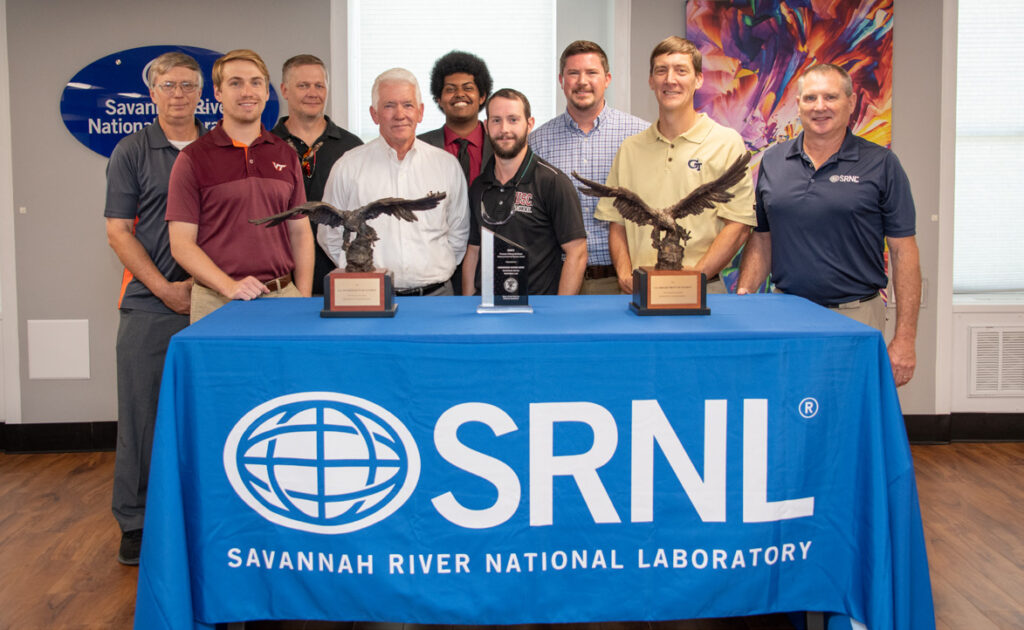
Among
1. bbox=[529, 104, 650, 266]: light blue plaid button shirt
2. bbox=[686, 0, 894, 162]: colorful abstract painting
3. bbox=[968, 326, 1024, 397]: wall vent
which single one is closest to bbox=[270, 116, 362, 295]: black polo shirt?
bbox=[529, 104, 650, 266]: light blue plaid button shirt

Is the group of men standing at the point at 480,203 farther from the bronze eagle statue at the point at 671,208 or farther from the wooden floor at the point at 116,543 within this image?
the bronze eagle statue at the point at 671,208

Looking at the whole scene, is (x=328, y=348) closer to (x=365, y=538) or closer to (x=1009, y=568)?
(x=365, y=538)

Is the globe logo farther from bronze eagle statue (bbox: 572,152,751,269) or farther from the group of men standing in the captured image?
bronze eagle statue (bbox: 572,152,751,269)

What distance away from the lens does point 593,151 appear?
340 centimetres

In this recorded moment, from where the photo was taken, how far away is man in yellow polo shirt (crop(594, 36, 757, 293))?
2.98 metres

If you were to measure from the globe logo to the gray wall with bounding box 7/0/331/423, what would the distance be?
2.75 meters

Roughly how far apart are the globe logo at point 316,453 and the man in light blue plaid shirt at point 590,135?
155cm

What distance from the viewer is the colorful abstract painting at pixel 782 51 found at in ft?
13.8

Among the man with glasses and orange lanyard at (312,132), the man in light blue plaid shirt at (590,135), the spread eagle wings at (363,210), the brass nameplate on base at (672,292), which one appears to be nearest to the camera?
the brass nameplate on base at (672,292)

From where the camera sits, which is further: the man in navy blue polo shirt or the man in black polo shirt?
the man in black polo shirt

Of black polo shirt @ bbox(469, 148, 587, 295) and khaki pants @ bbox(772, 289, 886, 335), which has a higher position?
black polo shirt @ bbox(469, 148, 587, 295)

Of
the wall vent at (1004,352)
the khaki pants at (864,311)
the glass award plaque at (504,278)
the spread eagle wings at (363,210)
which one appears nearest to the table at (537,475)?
the glass award plaque at (504,278)

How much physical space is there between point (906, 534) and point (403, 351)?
1.30m

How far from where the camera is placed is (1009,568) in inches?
109
